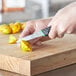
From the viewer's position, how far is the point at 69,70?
1078mm

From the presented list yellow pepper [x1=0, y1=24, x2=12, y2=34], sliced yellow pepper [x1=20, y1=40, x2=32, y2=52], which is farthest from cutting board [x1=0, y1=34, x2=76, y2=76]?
yellow pepper [x1=0, y1=24, x2=12, y2=34]

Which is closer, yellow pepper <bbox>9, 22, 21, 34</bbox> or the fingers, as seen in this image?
the fingers

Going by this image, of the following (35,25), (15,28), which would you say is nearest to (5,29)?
(15,28)

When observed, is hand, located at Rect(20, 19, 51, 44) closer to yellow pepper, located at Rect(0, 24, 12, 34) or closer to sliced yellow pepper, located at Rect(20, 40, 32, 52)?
sliced yellow pepper, located at Rect(20, 40, 32, 52)

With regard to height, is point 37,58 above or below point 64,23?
below

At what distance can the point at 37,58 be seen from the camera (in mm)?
1046

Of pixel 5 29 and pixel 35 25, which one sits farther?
pixel 5 29

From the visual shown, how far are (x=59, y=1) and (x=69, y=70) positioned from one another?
2.47m

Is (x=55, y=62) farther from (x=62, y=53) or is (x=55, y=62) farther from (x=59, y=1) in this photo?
(x=59, y=1)

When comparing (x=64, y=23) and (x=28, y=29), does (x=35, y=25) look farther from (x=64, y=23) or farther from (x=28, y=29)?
(x=64, y=23)

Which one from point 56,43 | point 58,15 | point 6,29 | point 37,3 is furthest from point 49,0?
point 58,15

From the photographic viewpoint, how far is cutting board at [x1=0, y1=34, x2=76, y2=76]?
1.03 meters

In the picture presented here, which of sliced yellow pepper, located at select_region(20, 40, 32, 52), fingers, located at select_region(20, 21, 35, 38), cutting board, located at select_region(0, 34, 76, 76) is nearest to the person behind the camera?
cutting board, located at select_region(0, 34, 76, 76)

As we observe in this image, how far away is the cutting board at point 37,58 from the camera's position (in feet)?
3.37
